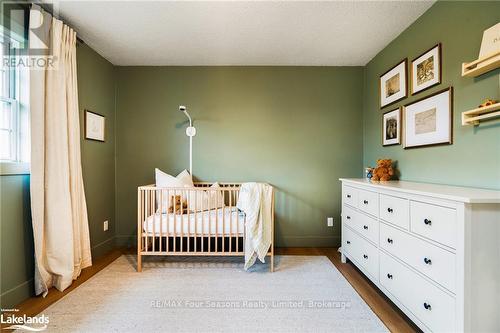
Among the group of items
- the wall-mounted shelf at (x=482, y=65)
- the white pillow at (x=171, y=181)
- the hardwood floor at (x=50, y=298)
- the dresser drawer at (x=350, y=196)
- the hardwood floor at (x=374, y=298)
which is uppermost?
the wall-mounted shelf at (x=482, y=65)

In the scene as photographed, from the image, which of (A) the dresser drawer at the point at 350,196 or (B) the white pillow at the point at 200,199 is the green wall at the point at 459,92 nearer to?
(A) the dresser drawer at the point at 350,196

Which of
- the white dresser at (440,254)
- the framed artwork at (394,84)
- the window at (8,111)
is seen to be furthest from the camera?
the framed artwork at (394,84)

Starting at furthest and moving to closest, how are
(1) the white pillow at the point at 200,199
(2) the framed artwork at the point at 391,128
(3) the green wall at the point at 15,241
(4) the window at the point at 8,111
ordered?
(1) the white pillow at the point at 200,199 < (2) the framed artwork at the point at 391,128 < (4) the window at the point at 8,111 < (3) the green wall at the point at 15,241

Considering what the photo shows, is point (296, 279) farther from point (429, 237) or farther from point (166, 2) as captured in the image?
point (166, 2)

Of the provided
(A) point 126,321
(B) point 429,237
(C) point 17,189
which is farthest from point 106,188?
(B) point 429,237

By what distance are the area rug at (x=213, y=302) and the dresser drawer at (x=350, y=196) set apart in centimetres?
70

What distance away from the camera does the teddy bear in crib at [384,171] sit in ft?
7.66

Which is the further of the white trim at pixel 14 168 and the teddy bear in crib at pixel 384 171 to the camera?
the teddy bear in crib at pixel 384 171

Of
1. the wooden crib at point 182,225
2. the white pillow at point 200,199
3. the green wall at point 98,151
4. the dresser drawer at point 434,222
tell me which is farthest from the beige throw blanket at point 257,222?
the green wall at point 98,151

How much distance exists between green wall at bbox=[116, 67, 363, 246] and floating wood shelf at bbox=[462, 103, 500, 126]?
5.14 ft

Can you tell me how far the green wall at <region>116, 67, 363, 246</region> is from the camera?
3.09 metres

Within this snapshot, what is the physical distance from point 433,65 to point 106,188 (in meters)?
3.54

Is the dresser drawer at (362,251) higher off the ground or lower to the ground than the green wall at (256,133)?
lower

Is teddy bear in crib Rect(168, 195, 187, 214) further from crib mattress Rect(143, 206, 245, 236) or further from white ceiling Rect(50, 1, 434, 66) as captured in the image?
white ceiling Rect(50, 1, 434, 66)
